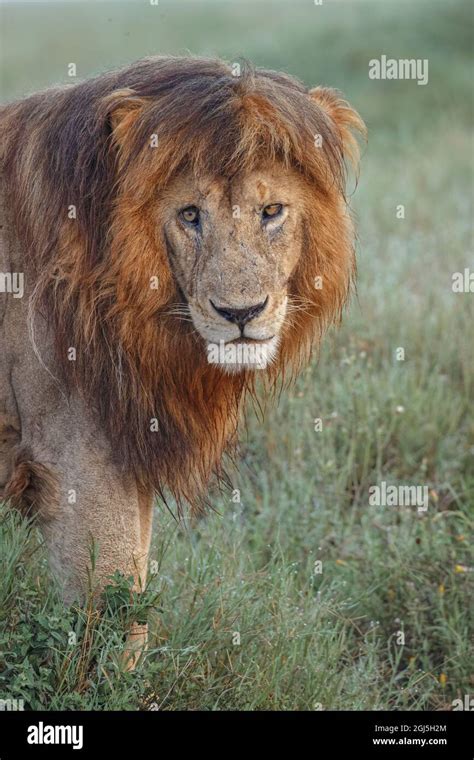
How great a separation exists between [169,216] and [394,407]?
287 centimetres

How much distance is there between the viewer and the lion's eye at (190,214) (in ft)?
11.2

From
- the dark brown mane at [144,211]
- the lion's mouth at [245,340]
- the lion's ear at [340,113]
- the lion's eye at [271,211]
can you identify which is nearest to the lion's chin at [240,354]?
the lion's mouth at [245,340]

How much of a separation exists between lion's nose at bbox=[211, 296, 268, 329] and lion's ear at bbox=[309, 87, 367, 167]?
0.76 meters

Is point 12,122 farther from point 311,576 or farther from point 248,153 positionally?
point 311,576

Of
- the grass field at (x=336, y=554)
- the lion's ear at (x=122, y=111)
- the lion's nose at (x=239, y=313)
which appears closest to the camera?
the lion's nose at (x=239, y=313)

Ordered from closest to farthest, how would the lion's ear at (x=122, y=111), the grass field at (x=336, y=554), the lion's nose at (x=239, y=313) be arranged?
1. the lion's nose at (x=239, y=313)
2. the lion's ear at (x=122, y=111)
3. the grass field at (x=336, y=554)

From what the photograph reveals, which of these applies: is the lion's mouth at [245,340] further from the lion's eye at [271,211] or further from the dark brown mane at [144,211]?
the lion's eye at [271,211]

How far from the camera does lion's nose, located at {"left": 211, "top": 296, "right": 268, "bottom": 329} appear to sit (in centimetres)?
333

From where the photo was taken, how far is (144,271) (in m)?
3.45

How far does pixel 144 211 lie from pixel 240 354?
52 cm

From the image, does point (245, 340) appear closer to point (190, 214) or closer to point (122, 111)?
point (190, 214)

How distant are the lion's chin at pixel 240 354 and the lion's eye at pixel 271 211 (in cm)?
37

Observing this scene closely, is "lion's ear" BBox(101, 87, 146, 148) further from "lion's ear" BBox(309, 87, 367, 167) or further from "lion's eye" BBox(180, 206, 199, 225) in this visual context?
"lion's ear" BBox(309, 87, 367, 167)

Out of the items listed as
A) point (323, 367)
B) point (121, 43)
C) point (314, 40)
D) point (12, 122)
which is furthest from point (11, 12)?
point (12, 122)
